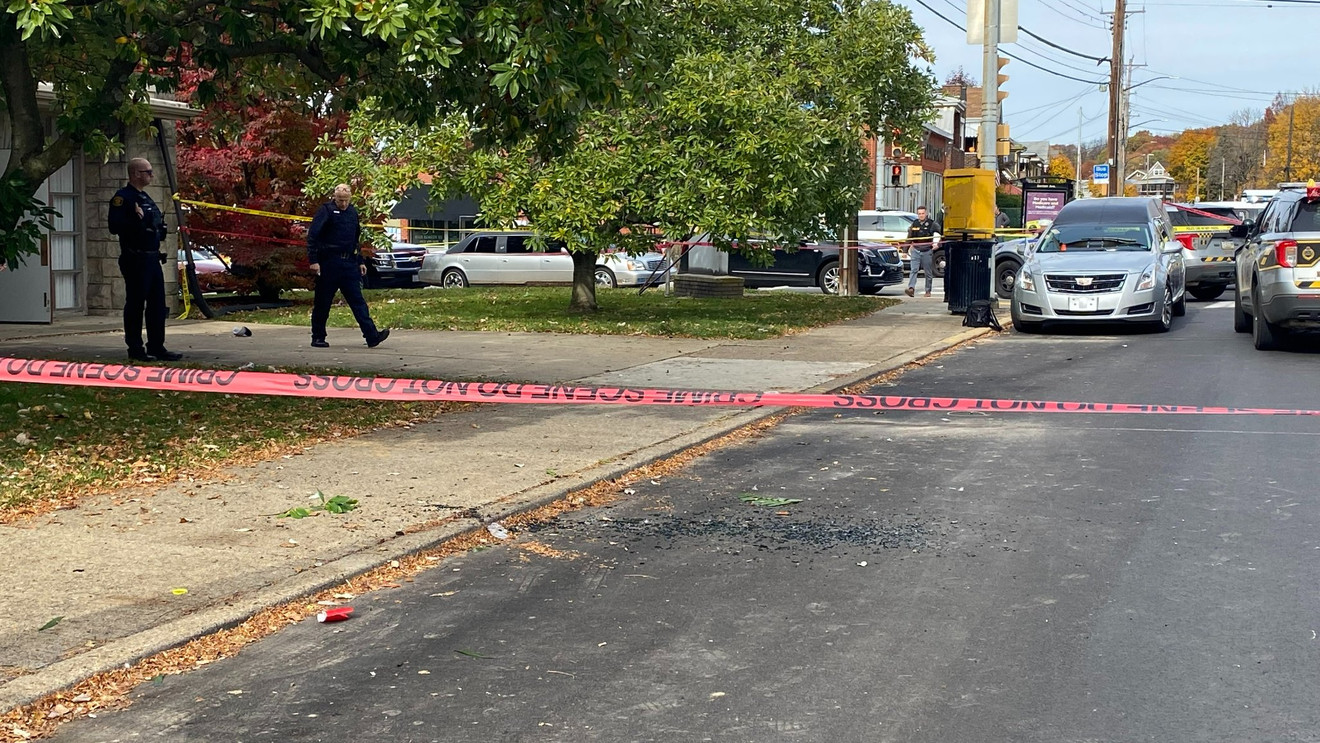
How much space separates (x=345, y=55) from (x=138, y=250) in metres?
3.65

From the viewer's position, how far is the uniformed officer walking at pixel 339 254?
14.6 m

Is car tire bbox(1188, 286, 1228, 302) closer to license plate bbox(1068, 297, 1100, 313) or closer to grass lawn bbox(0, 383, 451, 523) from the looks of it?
license plate bbox(1068, 297, 1100, 313)

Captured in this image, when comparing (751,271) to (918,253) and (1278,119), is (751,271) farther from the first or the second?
(1278,119)

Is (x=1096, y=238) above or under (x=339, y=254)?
above

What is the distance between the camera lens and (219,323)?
18.4m

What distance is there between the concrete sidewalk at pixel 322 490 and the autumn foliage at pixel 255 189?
6016 mm

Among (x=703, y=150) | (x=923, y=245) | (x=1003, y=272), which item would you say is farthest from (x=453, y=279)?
(x=703, y=150)

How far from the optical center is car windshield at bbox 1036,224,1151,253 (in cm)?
1864

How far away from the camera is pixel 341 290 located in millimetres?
14531

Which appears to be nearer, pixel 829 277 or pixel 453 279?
pixel 829 277

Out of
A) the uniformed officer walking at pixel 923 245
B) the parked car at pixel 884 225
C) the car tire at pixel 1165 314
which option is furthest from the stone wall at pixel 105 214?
the parked car at pixel 884 225

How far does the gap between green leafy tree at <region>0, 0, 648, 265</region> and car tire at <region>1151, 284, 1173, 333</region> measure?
903 centimetres

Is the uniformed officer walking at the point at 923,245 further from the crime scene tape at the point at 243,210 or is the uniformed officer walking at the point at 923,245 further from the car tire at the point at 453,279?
the crime scene tape at the point at 243,210

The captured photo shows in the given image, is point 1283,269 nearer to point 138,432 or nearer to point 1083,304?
point 1083,304
